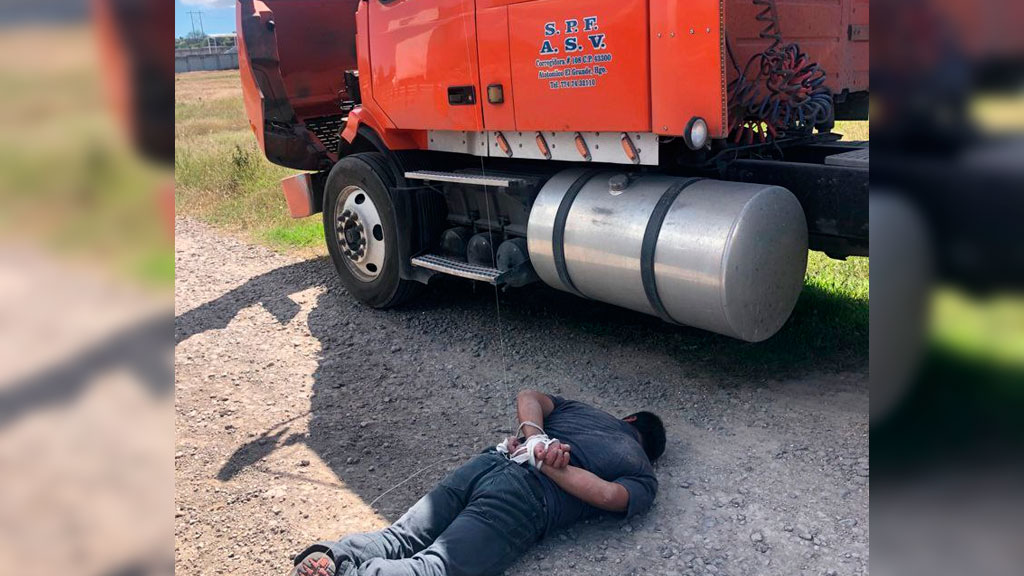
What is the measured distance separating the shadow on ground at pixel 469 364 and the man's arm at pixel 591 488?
850 millimetres

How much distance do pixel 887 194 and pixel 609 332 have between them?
17.1 ft

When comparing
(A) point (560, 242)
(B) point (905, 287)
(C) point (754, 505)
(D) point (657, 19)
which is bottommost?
(C) point (754, 505)

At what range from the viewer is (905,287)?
77 cm

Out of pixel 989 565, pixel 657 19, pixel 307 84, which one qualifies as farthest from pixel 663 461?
pixel 307 84

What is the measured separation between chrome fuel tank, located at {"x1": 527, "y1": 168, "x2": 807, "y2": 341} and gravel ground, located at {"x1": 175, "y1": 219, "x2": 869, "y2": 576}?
589mm

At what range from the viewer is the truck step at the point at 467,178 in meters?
5.38

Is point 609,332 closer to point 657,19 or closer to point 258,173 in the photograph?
point 657,19

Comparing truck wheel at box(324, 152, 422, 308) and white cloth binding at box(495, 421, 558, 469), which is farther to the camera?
truck wheel at box(324, 152, 422, 308)

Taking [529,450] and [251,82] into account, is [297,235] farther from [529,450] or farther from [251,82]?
[529,450]

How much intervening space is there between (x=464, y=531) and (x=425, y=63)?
3.52 meters

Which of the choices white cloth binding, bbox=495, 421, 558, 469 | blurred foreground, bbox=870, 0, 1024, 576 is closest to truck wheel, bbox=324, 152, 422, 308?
white cloth binding, bbox=495, 421, 558, 469

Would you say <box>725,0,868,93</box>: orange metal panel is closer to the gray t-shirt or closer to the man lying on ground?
the gray t-shirt

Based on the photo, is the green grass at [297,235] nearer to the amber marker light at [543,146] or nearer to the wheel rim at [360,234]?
the wheel rim at [360,234]

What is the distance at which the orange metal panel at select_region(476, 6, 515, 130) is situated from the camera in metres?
5.15
